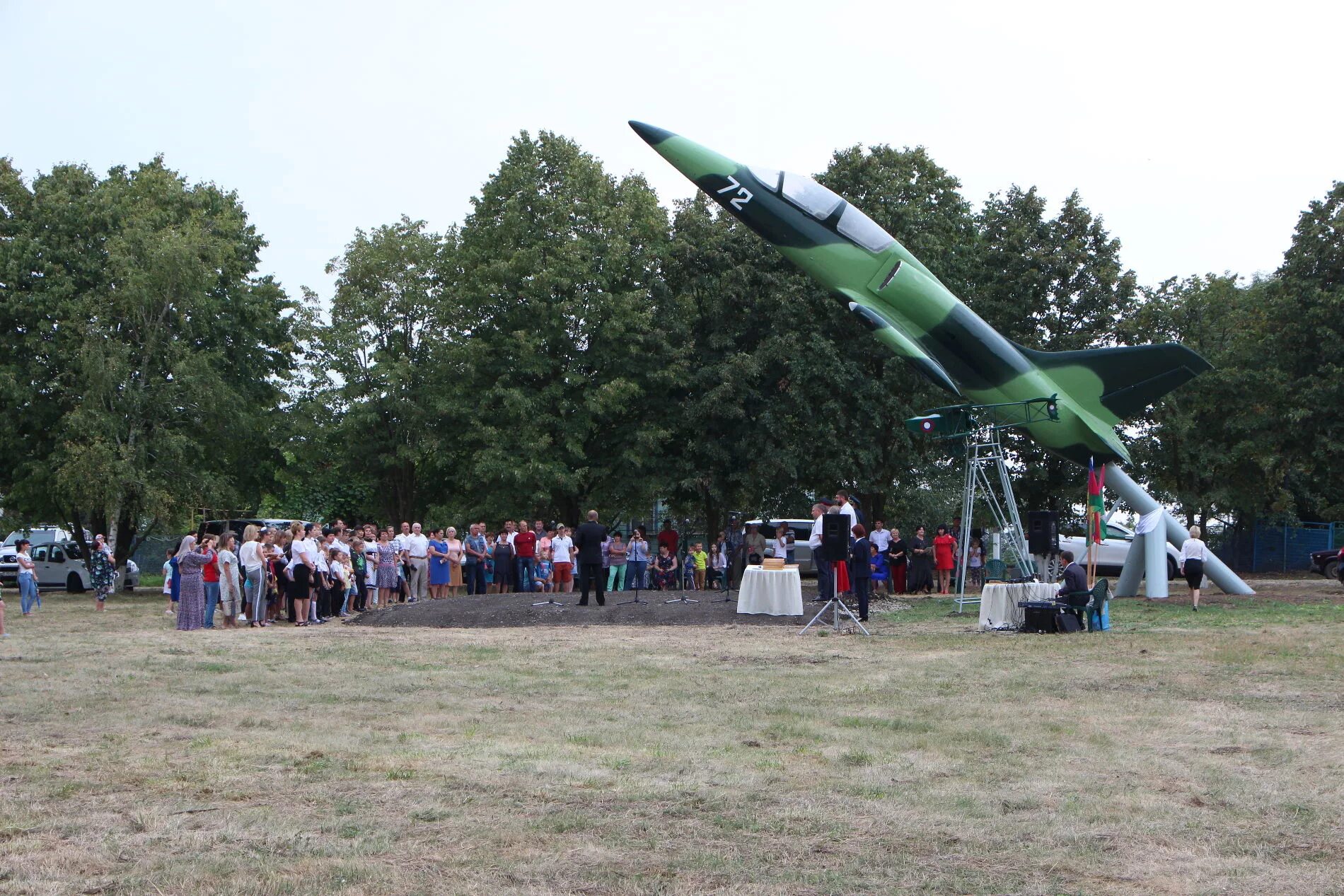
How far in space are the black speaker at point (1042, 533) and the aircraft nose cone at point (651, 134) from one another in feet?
27.6

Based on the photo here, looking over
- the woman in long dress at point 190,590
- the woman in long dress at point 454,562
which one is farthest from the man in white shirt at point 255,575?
the woman in long dress at point 454,562

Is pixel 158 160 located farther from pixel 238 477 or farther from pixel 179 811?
pixel 179 811

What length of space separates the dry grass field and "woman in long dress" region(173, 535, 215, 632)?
410cm

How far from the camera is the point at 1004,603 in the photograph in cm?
1683

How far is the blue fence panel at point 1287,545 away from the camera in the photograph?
1463 inches

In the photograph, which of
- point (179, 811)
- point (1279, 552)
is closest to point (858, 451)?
point (1279, 552)

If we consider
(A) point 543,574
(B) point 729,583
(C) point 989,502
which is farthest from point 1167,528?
(A) point 543,574

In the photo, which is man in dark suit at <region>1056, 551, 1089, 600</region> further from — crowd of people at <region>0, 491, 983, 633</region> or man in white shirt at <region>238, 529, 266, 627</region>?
man in white shirt at <region>238, 529, 266, 627</region>

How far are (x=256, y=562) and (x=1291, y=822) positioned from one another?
15.0 metres

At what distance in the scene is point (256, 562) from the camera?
18.3 m

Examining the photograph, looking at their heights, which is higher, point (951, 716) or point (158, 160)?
point (158, 160)

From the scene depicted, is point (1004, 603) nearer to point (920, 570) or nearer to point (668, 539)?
point (920, 570)

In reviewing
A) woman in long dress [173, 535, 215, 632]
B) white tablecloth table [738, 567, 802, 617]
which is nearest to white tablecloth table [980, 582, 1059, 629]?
white tablecloth table [738, 567, 802, 617]

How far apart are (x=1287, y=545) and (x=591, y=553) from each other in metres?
25.7
